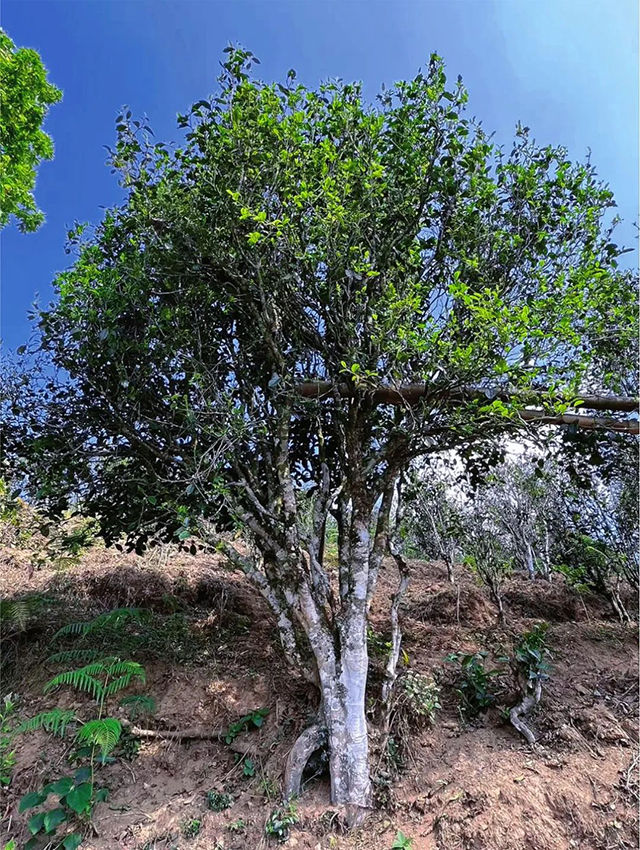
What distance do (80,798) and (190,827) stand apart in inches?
31.8

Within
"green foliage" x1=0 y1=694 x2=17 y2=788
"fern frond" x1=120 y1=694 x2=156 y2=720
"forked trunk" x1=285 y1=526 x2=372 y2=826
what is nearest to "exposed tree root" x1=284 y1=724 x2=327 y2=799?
"forked trunk" x1=285 y1=526 x2=372 y2=826

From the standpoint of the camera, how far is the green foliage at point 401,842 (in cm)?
288

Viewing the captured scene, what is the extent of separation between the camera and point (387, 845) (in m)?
2.96

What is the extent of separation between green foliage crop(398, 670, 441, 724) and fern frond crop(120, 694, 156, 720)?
7.29 feet

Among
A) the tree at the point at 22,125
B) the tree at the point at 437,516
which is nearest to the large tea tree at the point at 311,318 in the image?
the tree at the point at 437,516

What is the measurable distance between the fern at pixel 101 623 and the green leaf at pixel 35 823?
157 centimetres

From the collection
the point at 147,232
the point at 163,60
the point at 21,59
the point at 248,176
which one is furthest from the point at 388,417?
the point at 21,59

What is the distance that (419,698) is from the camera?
3850 mm

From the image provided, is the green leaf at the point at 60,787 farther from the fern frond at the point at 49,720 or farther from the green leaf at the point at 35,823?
the fern frond at the point at 49,720

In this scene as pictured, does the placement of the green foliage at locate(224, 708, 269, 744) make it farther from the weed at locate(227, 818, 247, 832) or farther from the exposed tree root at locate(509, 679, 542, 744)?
the exposed tree root at locate(509, 679, 542, 744)

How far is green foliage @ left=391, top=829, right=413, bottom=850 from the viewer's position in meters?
2.88

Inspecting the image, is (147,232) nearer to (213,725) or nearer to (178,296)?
(178,296)

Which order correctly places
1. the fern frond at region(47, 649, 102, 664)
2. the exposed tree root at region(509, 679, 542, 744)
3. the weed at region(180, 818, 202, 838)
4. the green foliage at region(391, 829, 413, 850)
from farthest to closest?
the fern frond at region(47, 649, 102, 664)
the exposed tree root at region(509, 679, 542, 744)
the weed at region(180, 818, 202, 838)
the green foliage at region(391, 829, 413, 850)

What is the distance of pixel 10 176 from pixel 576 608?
11063 mm
